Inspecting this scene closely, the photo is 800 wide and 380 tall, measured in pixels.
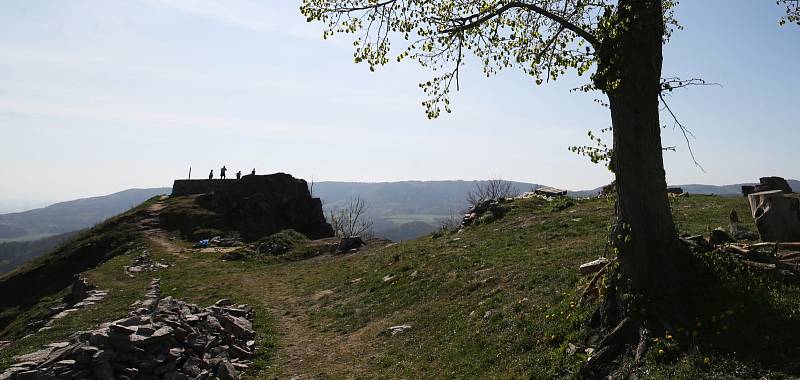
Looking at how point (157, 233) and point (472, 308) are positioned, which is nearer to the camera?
point (472, 308)

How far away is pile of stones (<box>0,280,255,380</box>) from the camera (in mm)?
14469

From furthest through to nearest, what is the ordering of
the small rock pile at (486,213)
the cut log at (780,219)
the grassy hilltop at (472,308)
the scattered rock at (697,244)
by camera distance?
the small rock pile at (486,213) → the cut log at (780,219) → the scattered rock at (697,244) → the grassy hilltop at (472,308)

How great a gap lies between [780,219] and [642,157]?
8764 mm

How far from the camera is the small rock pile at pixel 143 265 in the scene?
40384mm

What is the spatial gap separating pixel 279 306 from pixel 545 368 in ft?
62.1

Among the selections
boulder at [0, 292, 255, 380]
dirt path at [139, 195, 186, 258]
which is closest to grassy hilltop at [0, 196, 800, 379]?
boulder at [0, 292, 255, 380]

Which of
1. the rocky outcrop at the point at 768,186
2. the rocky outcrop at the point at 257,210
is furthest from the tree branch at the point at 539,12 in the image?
the rocky outcrop at the point at 257,210

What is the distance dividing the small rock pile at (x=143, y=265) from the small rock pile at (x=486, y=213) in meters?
26.6

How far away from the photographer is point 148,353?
1570 centimetres

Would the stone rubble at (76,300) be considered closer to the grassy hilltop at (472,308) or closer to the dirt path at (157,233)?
the grassy hilltop at (472,308)

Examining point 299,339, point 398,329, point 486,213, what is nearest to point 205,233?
point 486,213

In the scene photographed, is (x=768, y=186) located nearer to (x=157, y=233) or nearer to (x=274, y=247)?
(x=274, y=247)

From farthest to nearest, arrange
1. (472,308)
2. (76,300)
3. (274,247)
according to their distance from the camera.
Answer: (274,247) → (76,300) → (472,308)

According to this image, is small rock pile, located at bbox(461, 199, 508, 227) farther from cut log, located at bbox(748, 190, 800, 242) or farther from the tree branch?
the tree branch
